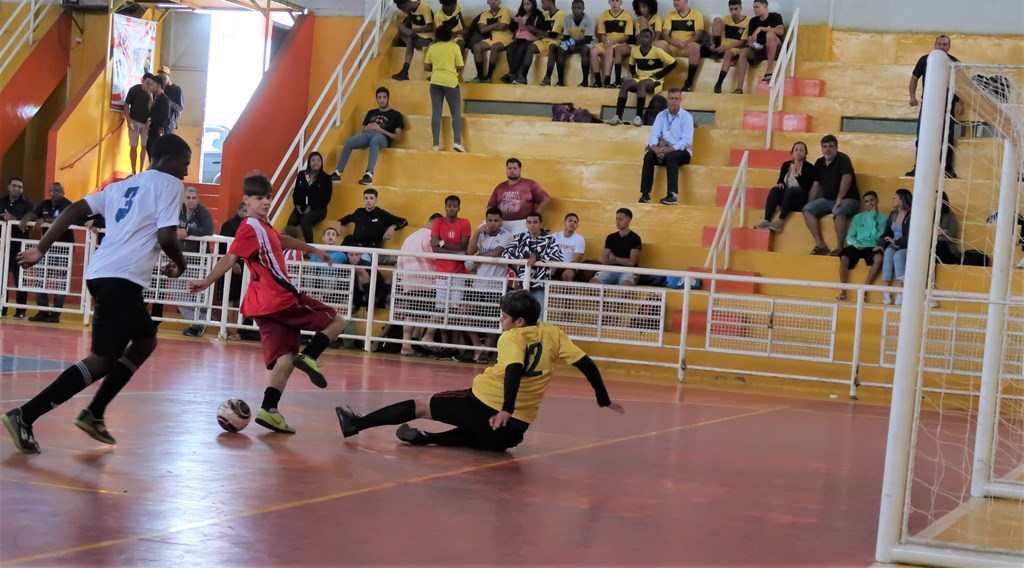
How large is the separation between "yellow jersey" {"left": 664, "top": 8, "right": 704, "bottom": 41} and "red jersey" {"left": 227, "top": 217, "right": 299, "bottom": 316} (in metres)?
14.0

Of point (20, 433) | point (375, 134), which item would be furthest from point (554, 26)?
point (20, 433)

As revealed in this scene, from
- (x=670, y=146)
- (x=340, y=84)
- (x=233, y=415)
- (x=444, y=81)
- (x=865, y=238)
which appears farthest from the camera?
(x=340, y=84)

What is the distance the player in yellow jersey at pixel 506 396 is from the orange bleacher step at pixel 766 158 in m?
11.2

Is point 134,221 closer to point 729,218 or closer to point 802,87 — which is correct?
point 729,218

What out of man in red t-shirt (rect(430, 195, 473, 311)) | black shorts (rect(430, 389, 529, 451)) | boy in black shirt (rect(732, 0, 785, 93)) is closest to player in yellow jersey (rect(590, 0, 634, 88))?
boy in black shirt (rect(732, 0, 785, 93))

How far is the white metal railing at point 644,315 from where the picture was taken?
1443cm

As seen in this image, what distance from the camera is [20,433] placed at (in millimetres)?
6930

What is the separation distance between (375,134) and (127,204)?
12.9 m

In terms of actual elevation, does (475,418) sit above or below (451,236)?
below

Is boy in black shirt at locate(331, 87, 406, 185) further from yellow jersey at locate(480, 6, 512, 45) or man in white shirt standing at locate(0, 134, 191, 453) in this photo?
man in white shirt standing at locate(0, 134, 191, 453)

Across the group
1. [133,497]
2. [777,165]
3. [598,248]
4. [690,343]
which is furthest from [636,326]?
[133,497]

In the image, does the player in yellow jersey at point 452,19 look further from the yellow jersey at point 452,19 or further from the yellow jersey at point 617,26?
the yellow jersey at point 617,26

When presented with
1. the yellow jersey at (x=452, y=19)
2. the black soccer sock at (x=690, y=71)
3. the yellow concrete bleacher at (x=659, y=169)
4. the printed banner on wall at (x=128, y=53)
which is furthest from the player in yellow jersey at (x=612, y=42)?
the printed banner on wall at (x=128, y=53)

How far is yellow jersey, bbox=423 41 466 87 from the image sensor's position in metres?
20.1
